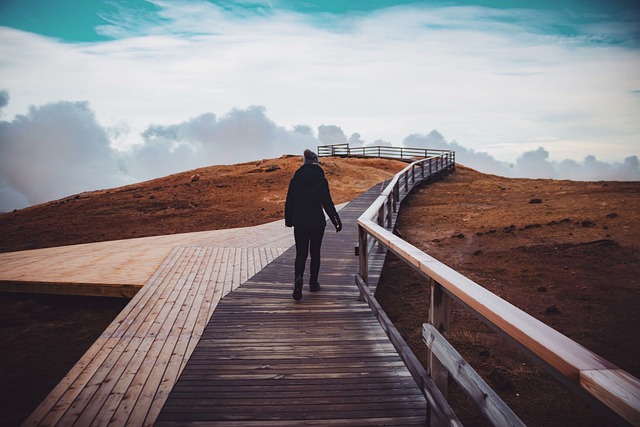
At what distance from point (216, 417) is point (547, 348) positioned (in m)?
2.19

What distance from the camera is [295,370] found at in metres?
3.36

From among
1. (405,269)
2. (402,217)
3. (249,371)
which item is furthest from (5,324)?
(402,217)

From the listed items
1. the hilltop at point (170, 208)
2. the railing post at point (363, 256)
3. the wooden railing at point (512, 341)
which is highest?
the wooden railing at point (512, 341)

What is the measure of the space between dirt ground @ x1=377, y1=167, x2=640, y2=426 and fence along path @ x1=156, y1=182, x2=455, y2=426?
1.78 meters

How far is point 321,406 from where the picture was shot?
9.36 ft

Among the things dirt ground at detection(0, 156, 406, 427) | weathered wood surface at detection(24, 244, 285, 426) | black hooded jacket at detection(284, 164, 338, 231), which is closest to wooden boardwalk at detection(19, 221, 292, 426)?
weathered wood surface at detection(24, 244, 285, 426)

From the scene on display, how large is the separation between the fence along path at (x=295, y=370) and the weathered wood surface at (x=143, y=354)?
17.3 inches

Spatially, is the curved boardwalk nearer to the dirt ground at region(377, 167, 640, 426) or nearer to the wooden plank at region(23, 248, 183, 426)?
the wooden plank at region(23, 248, 183, 426)

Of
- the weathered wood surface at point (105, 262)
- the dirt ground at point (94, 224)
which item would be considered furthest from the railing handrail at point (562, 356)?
the weathered wood surface at point (105, 262)

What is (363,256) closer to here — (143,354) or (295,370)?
(295,370)

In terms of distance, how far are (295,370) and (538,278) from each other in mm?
7098

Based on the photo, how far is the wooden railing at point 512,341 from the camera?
3.52ft

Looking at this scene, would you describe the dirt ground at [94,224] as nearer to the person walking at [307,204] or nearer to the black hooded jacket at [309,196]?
the person walking at [307,204]

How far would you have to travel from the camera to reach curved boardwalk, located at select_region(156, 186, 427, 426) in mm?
2764
